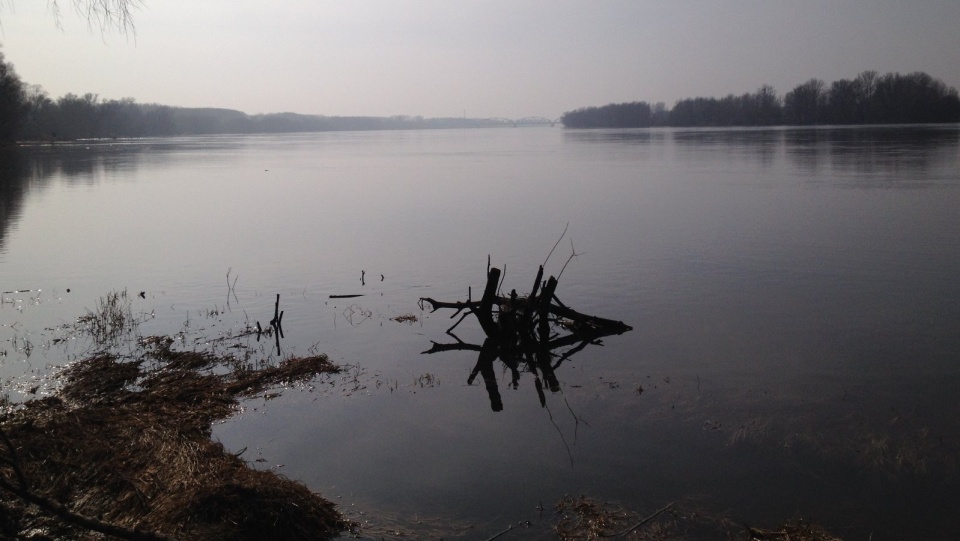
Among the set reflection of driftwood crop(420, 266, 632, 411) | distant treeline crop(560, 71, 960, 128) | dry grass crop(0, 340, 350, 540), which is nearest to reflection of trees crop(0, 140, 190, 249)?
dry grass crop(0, 340, 350, 540)

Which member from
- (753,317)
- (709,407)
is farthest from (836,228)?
(709,407)

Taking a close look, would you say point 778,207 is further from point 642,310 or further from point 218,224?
point 218,224

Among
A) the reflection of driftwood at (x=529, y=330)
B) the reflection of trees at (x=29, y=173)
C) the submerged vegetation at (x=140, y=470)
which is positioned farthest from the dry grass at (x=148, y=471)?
the reflection of trees at (x=29, y=173)

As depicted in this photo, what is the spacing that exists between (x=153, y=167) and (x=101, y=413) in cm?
5900

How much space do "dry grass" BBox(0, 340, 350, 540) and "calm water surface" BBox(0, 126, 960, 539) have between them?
0.65 meters

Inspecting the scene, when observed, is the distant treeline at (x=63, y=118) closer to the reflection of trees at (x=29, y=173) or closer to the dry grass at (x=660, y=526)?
the reflection of trees at (x=29, y=173)

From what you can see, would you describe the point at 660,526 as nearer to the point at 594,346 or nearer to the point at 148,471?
the point at 148,471

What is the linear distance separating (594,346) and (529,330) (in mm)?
1218

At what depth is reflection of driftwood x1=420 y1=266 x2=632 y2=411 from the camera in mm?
12734

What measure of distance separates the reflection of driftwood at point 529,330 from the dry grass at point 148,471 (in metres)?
4.40

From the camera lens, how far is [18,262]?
2117 cm

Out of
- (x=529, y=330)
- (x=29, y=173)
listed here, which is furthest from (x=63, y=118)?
(x=529, y=330)

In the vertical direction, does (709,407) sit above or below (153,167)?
below

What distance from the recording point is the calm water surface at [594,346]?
8188mm
